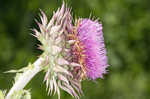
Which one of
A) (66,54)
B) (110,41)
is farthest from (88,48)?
(110,41)

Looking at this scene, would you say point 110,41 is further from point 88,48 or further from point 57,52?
point 57,52

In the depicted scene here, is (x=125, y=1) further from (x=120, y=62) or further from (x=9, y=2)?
(x=9, y=2)

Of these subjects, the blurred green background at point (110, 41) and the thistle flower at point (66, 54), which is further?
the blurred green background at point (110, 41)

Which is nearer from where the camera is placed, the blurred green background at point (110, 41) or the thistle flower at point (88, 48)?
the thistle flower at point (88, 48)

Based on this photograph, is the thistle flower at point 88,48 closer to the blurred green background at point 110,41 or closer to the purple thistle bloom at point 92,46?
the purple thistle bloom at point 92,46

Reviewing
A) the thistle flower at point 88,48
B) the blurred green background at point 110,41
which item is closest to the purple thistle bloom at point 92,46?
the thistle flower at point 88,48

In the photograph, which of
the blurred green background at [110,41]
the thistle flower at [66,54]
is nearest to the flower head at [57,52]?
the thistle flower at [66,54]
